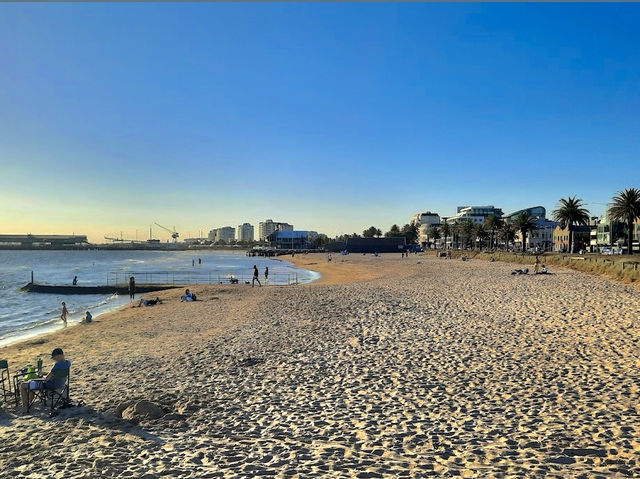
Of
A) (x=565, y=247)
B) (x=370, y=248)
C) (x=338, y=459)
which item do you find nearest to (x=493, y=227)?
(x=565, y=247)

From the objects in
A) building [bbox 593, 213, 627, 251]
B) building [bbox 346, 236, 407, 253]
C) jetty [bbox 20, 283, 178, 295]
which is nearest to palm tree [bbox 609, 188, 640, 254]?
building [bbox 593, 213, 627, 251]

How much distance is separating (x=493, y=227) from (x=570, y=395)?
103 meters

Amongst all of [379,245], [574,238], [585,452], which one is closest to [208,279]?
[585,452]

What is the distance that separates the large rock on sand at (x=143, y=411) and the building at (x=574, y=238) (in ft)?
368

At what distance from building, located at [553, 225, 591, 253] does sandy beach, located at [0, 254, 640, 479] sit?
9843 centimetres

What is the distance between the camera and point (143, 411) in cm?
855

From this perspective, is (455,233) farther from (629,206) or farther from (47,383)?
(47,383)

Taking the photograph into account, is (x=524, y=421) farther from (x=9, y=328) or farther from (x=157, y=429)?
(x=9, y=328)

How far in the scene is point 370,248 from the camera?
157 m

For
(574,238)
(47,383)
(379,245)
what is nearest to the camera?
(47,383)

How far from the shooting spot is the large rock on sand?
8445 mm

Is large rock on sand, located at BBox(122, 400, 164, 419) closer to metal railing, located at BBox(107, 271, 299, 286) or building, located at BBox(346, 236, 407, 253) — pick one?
metal railing, located at BBox(107, 271, 299, 286)

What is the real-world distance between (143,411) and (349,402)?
4064 mm

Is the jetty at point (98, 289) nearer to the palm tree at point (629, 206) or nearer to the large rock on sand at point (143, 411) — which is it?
the large rock on sand at point (143, 411)
